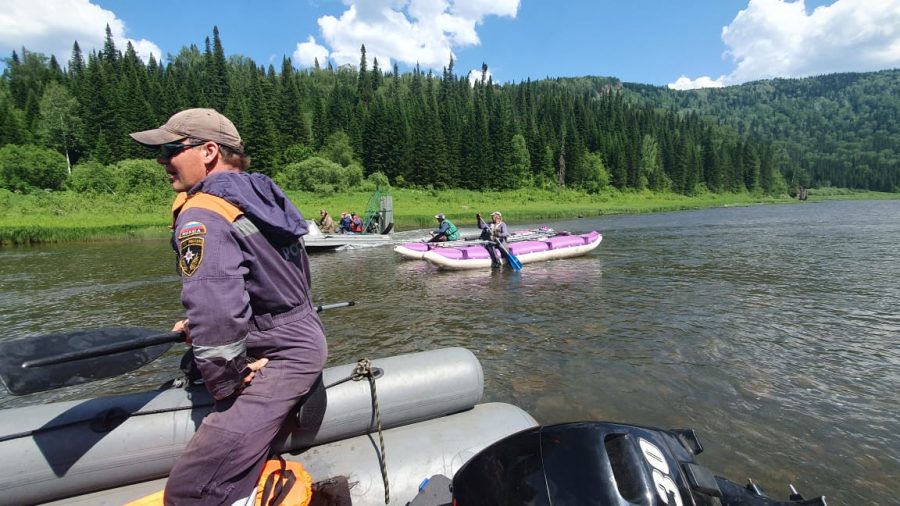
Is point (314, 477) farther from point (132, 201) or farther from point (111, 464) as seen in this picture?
point (132, 201)

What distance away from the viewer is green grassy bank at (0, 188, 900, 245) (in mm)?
27312

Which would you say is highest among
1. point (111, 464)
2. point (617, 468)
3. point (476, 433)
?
point (617, 468)

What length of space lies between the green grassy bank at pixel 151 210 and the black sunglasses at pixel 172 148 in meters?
31.3

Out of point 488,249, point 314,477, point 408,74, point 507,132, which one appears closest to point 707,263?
point 488,249

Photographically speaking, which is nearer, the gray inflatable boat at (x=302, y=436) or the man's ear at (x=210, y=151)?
the man's ear at (x=210, y=151)

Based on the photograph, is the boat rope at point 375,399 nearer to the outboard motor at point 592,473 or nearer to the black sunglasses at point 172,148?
the outboard motor at point 592,473

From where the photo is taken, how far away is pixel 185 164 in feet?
7.38

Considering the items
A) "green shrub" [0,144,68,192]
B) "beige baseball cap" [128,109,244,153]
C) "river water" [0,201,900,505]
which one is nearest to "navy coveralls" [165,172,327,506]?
"beige baseball cap" [128,109,244,153]

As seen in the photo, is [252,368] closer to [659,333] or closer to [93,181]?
[659,333]

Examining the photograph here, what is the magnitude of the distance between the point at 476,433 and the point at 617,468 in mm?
1512

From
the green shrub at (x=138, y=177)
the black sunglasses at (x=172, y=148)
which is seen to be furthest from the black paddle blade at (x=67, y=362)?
the green shrub at (x=138, y=177)

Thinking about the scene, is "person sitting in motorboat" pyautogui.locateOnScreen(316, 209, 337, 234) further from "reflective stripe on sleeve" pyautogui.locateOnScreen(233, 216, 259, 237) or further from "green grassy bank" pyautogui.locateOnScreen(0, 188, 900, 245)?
"reflective stripe on sleeve" pyautogui.locateOnScreen(233, 216, 259, 237)

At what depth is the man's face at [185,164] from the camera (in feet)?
7.32

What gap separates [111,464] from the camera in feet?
8.89
